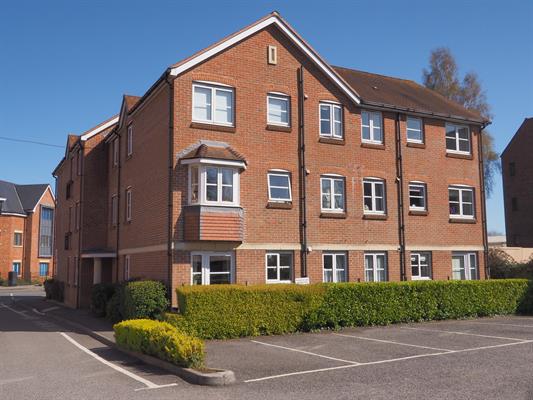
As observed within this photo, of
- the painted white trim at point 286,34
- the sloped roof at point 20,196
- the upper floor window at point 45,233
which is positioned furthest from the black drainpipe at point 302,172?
the upper floor window at point 45,233

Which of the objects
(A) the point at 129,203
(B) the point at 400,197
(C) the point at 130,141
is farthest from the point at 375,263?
(C) the point at 130,141

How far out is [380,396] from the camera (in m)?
8.55

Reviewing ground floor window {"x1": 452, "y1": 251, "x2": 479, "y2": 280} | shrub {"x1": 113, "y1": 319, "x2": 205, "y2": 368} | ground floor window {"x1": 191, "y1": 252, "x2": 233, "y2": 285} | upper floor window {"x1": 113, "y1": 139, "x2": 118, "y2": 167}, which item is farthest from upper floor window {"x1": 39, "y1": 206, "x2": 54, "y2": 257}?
shrub {"x1": 113, "y1": 319, "x2": 205, "y2": 368}

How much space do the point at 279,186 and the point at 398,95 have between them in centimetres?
834

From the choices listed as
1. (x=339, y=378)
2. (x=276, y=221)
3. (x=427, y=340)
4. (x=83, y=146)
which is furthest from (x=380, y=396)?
(x=83, y=146)

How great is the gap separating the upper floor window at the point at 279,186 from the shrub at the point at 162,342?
25.3 feet

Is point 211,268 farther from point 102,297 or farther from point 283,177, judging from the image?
point 102,297

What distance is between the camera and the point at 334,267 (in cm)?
2017

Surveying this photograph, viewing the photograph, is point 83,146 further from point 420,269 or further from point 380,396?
point 380,396

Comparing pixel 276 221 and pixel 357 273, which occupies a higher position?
pixel 276 221

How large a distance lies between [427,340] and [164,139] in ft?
33.8

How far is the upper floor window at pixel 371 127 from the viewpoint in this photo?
2186 cm

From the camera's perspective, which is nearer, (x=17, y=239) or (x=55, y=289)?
(x=55, y=289)

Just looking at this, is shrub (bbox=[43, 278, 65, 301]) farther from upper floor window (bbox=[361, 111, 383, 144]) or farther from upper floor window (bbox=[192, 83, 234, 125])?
upper floor window (bbox=[361, 111, 383, 144])
